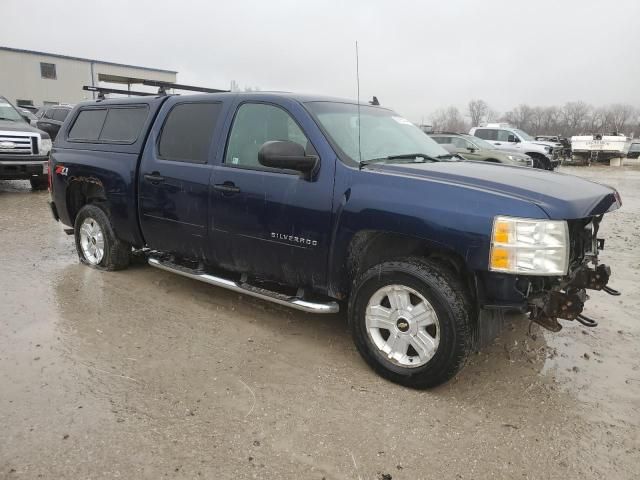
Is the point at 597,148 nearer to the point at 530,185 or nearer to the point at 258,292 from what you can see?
the point at 530,185

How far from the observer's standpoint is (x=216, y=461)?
8.24 ft

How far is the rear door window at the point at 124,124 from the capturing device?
16.1 feet

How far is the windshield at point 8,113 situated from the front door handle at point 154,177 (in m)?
9.16

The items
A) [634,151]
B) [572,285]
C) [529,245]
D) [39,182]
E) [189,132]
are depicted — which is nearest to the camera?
[529,245]

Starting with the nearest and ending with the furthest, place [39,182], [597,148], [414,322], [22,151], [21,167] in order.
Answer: [414,322] → [21,167] → [22,151] → [39,182] → [597,148]

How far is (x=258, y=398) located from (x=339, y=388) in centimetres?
52

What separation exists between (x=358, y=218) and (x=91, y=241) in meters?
3.56

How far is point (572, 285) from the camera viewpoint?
10.8 ft

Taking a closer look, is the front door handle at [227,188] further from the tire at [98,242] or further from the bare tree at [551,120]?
the bare tree at [551,120]

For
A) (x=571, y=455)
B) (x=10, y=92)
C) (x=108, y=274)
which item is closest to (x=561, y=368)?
(x=571, y=455)

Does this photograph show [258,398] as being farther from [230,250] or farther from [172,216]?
[172,216]

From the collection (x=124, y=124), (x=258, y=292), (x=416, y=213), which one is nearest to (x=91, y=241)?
(x=124, y=124)

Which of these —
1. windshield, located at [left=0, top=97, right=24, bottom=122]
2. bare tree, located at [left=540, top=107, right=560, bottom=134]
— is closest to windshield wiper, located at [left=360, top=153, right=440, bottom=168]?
windshield, located at [left=0, top=97, right=24, bottom=122]

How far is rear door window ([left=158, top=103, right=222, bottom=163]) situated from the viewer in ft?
14.0
